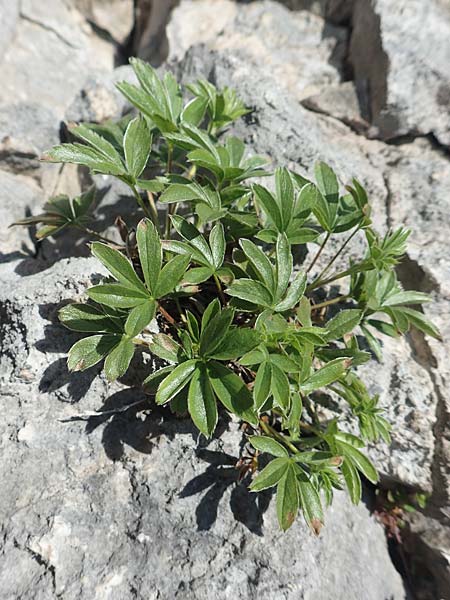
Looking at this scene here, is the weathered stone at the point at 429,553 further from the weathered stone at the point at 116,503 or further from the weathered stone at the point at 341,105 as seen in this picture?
the weathered stone at the point at 341,105

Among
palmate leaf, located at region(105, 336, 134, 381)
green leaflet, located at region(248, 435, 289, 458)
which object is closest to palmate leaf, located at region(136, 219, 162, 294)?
palmate leaf, located at region(105, 336, 134, 381)

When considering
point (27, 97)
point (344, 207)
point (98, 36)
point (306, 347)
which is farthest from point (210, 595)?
point (98, 36)

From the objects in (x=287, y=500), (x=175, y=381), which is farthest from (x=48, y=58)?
(x=287, y=500)

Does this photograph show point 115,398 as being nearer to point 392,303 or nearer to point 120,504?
point 120,504

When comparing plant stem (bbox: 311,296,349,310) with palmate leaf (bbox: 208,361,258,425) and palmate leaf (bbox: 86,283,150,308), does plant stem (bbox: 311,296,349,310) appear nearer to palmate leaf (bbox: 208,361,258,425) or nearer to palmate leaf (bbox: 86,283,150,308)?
Result: palmate leaf (bbox: 208,361,258,425)

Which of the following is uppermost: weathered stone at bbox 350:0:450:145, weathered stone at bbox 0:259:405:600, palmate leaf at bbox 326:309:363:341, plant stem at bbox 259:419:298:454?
weathered stone at bbox 350:0:450:145

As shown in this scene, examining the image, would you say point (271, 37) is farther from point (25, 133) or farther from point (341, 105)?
point (25, 133)
